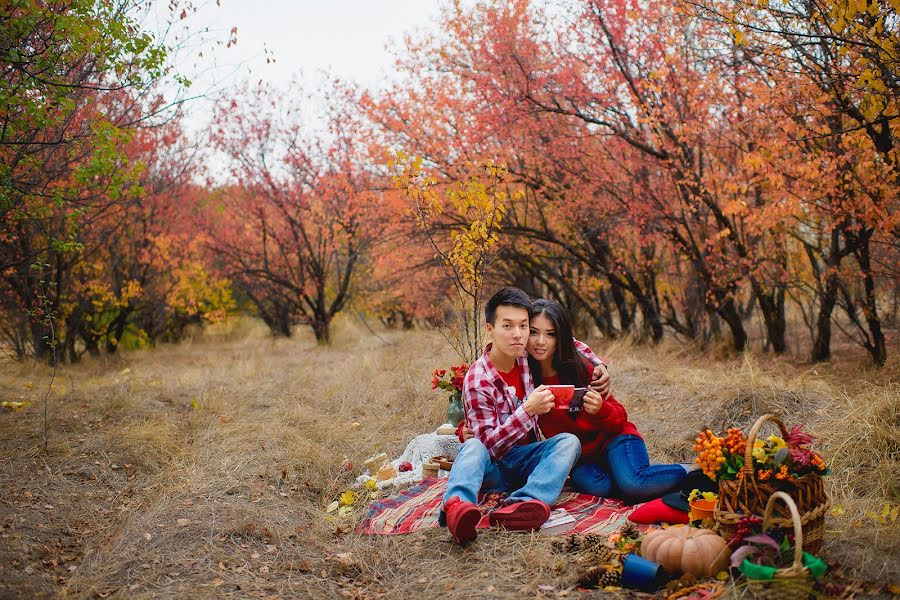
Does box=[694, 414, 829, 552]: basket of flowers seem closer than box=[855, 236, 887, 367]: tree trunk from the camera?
Yes

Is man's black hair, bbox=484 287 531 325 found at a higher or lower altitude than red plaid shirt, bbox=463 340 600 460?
higher

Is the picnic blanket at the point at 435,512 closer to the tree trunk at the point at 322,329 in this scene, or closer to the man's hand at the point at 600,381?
the man's hand at the point at 600,381

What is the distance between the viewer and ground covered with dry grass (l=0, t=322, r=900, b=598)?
10.2ft

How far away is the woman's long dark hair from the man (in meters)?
0.15

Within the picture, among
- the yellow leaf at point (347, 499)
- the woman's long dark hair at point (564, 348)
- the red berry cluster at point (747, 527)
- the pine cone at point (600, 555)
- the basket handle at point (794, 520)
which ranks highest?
the woman's long dark hair at point (564, 348)

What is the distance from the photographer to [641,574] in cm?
274

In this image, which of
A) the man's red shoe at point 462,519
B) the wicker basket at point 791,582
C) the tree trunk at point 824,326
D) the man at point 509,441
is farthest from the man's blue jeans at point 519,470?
the tree trunk at point 824,326

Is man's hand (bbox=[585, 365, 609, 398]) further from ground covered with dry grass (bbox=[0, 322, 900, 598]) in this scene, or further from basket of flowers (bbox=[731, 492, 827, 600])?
basket of flowers (bbox=[731, 492, 827, 600])

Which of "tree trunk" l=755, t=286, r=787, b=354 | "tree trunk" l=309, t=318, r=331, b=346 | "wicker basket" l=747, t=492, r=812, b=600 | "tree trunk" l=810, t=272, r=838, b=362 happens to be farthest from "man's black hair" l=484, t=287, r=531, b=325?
"tree trunk" l=309, t=318, r=331, b=346

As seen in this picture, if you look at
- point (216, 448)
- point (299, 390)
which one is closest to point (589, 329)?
point (299, 390)

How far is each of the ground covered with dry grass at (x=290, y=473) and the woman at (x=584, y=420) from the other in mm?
697

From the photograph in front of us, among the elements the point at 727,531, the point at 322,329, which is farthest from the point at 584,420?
the point at 322,329

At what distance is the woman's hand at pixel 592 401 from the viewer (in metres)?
3.73

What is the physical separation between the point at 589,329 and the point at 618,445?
789 centimetres
